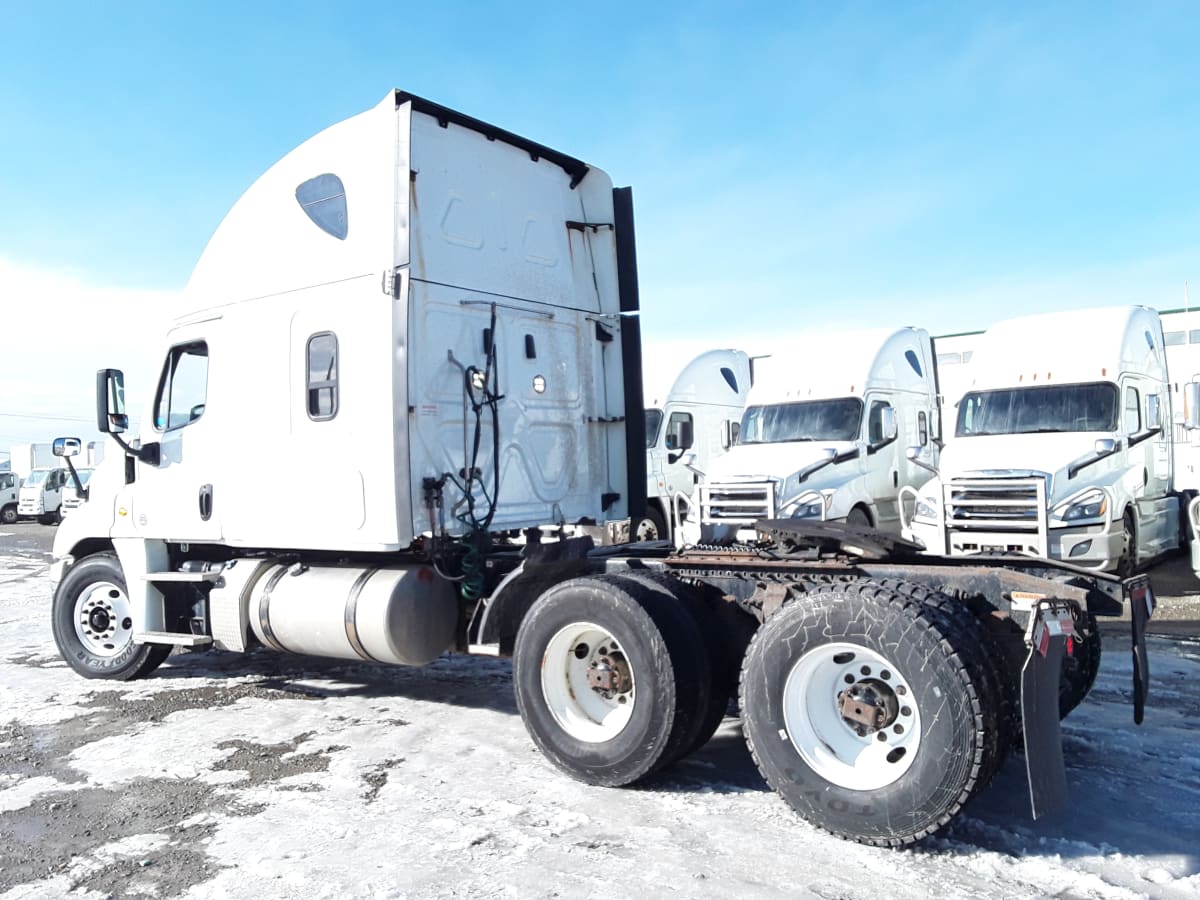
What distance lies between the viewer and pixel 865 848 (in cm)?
418

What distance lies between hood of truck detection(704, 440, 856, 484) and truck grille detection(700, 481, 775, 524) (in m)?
0.11

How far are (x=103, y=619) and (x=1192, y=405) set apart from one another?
10.5 metres

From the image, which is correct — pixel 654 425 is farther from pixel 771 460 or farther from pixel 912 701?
pixel 912 701

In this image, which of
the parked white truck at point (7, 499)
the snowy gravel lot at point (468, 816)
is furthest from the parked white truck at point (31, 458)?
the snowy gravel lot at point (468, 816)

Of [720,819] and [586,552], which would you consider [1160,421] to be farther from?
[720,819]

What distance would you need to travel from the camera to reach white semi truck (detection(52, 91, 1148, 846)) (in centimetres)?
430

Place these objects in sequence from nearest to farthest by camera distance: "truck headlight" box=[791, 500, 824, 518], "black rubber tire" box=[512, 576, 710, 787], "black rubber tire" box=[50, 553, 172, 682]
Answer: "black rubber tire" box=[512, 576, 710, 787] → "black rubber tire" box=[50, 553, 172, 682] → "truck headlight" box=[791, 500, 824, 518]

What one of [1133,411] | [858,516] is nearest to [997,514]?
[1133,411]

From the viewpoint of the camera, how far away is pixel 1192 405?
9.81 meters

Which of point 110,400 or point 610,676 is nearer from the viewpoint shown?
point 610,676

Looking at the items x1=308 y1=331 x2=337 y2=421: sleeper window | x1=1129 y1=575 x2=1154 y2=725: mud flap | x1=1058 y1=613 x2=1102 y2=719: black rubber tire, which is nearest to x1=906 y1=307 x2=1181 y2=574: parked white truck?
x1=1058 y1=613 x2=1102 y2=719: black rubber tire

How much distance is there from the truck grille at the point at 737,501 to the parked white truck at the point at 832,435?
1cm

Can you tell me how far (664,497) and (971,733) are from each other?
1208 centimetres

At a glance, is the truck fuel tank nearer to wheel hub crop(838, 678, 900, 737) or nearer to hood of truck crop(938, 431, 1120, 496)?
wheel hub crop(838, 678, 900, 737)
